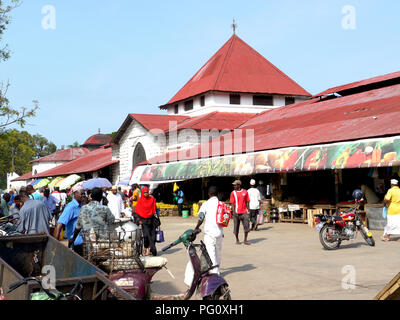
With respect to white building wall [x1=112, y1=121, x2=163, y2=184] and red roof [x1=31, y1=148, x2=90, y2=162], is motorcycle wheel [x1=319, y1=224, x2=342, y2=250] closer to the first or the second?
white building wall [x1=112, y1=121, x2=163, y2=184]

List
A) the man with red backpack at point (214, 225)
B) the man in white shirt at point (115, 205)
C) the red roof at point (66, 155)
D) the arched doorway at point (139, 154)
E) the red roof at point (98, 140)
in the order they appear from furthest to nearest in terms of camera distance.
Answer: the red roof at point (98, 140) → the red roof at point (66, 155) → the arched doorway at point (139, 154) → the man in white shirt at point (115, 205) → the man with red backpack at point (214, 225)

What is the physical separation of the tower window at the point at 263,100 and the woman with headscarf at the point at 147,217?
2936cm

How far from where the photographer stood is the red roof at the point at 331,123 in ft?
62.4

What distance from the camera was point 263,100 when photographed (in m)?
40.7

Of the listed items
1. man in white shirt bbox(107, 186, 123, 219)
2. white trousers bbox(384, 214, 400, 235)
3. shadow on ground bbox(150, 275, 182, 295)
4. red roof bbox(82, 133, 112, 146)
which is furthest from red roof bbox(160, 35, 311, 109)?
red roof bbox(82, 133, 112, 146)

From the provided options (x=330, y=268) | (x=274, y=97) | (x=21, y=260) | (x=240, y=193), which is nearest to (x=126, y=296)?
(x=21, y=260)

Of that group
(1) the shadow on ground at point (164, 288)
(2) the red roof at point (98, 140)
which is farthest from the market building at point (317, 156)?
(2) the red roof at point (98, 140)

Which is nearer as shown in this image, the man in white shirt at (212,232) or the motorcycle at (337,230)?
the man in white shirt at (212,232)

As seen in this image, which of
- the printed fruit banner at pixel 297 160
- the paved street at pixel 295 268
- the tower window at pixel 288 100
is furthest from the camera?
the tower window at pixel 288 100

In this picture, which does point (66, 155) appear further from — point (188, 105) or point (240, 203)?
point (240, 203)

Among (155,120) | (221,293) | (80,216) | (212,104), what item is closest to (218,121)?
(212,104)

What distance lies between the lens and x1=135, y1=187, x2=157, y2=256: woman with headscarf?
1185 cm

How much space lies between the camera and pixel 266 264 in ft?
36.8

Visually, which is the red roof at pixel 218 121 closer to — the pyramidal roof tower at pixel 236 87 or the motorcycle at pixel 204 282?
the pyramidal roof tower at pixel 236 87
